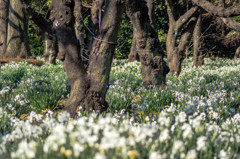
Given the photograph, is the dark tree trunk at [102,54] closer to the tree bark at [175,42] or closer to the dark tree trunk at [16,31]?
the tree bark at [175,42]

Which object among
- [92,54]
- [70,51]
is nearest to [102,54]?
[92,54]

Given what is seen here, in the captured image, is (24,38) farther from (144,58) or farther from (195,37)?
(144,58)

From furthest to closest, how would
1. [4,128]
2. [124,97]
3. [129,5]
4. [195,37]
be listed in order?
[195,37], [129,5], [124,97], [4,128]

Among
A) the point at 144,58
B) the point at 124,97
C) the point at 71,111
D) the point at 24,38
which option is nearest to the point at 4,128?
the point at 71,111

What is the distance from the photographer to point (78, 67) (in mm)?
5312

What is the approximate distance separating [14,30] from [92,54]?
42.0 ft

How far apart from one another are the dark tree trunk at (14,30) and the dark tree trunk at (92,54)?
12098 mm

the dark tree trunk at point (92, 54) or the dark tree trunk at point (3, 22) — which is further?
the dark tree trunk at point (3, 22)

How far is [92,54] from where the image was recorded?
5.21m

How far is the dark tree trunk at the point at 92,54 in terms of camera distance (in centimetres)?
509

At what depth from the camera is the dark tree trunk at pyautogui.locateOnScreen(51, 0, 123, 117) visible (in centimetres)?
509

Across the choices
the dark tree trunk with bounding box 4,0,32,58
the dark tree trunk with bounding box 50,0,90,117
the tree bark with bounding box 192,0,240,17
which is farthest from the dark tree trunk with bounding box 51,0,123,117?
the dark tree trunk with bounding box 4,0,32,58

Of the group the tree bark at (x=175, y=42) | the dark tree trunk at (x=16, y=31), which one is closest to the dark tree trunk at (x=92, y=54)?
the tree bark at (x=175, y=42)

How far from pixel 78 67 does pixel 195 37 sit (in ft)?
40.1
